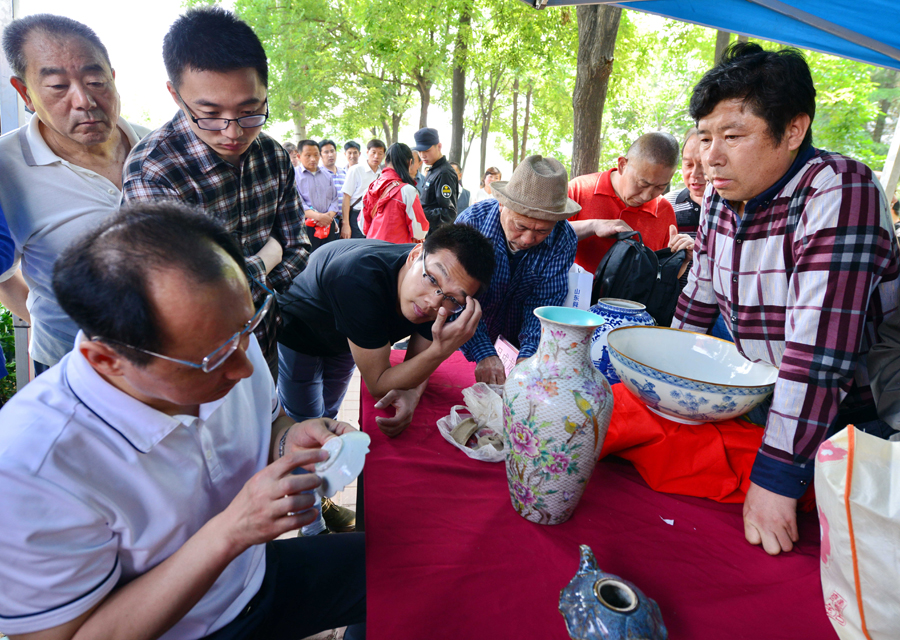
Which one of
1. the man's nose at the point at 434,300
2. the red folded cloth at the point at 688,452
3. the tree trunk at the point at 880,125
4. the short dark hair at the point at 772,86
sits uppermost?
the tree trunk at the point at 880,125

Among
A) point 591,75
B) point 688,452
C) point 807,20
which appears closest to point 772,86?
point 688,452

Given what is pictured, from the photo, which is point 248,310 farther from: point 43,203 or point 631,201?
point 631,201

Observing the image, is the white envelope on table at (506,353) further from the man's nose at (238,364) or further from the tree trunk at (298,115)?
the tree trunk at (298,115)

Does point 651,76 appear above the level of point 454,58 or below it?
above

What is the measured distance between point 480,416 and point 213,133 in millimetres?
1283

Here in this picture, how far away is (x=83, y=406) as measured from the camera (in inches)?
31.4

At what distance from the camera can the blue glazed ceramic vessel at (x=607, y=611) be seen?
766 millimetres

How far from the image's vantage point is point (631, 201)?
2.64 metres

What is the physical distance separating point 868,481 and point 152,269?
47.2 inches

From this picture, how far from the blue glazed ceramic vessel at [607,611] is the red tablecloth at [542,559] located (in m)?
0.07

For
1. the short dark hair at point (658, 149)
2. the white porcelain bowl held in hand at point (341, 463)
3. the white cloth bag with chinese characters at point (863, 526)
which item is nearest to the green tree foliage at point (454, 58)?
the short dark hair at point (658, 149)

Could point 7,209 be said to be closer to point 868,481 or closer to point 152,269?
point 152,269

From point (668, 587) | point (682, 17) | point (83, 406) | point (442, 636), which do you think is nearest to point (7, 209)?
point (83, 406)

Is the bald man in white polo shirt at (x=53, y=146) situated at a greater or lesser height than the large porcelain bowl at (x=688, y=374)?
greater
